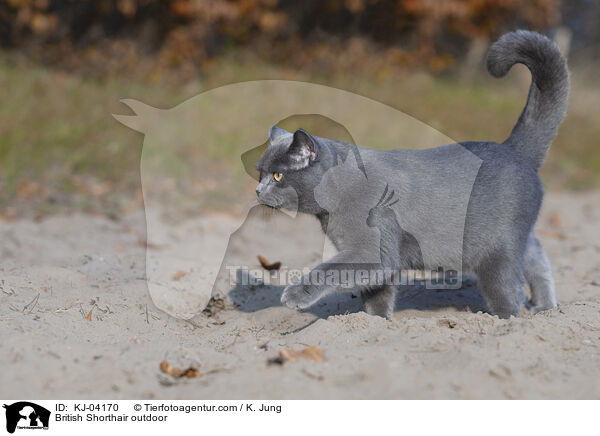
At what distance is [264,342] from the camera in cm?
249

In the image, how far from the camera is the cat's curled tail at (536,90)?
294 cm

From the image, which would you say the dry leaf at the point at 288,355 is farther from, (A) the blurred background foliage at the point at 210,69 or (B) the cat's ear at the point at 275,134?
(A) the blurred background foliage at the point at 210,69

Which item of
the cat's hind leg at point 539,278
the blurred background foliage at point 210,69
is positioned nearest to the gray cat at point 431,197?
the cat's hind leg at point 539,278

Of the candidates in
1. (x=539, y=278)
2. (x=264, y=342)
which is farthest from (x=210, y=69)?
(x=264, y=342)

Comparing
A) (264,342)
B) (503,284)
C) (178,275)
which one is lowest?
(178,275)

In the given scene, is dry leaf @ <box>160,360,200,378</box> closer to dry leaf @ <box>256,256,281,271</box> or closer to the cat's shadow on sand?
the cat's shadow on sand

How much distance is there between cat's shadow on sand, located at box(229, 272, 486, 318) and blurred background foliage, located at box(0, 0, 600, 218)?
216 cm

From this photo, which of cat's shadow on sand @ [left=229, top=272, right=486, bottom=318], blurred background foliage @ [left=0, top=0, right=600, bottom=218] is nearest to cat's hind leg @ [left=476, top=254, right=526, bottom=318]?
cat's shadow on sand @ [left=229, top=272, right=486, bottom=318]

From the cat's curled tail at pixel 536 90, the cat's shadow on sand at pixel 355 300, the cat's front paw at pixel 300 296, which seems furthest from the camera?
the cat's shadow on sand at pixel 355 300

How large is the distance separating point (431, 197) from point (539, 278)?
0.87 meters

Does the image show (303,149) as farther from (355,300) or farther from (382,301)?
(355,300)

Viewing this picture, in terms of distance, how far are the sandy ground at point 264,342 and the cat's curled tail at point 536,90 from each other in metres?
0.86

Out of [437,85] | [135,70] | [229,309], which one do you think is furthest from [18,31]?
[229,309]

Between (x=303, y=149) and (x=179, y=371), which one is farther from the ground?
(x=303, y=149)
